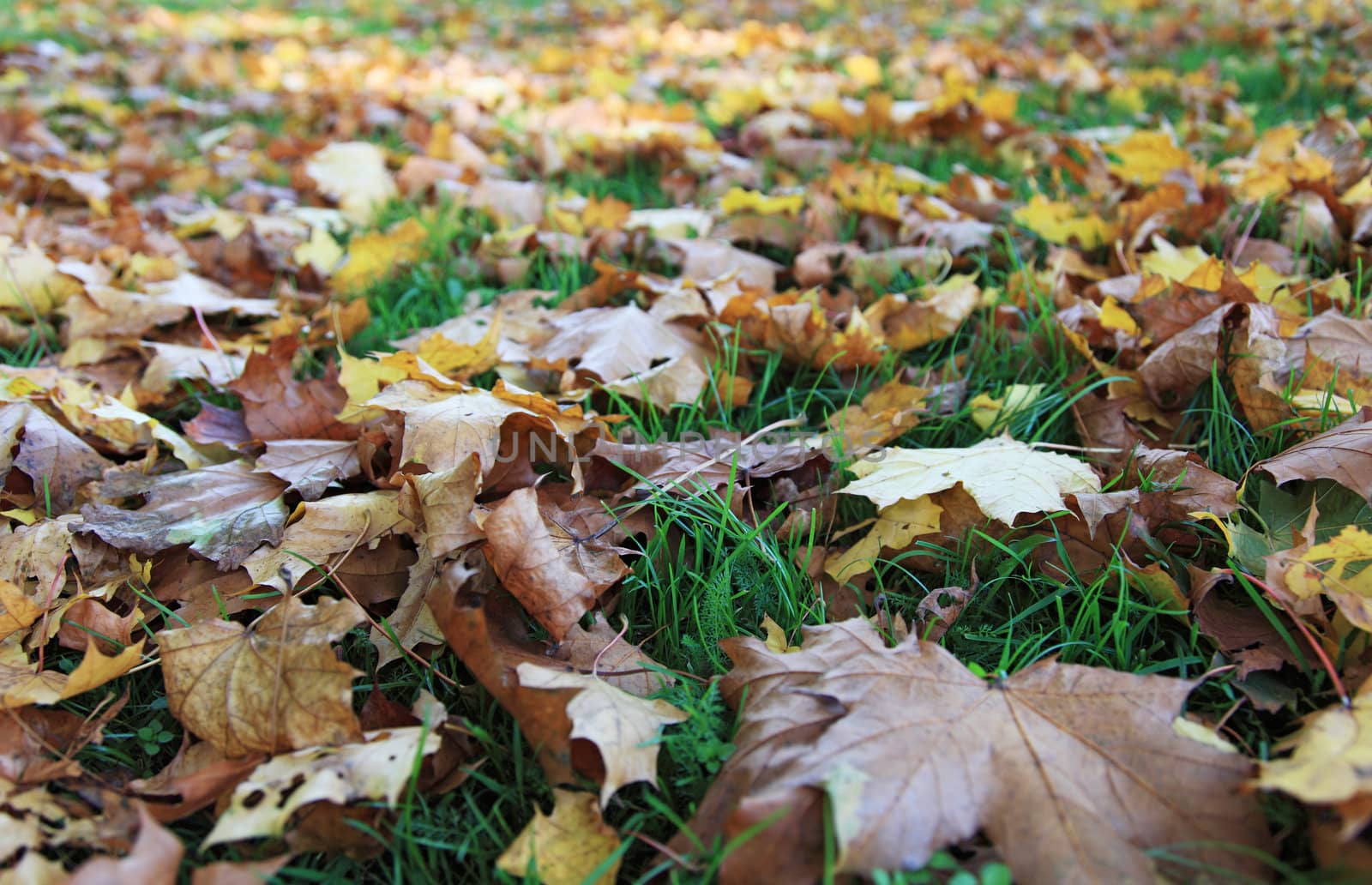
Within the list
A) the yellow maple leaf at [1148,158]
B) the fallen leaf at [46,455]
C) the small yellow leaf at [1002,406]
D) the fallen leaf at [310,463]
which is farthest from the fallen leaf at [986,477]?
the yellow maple leaf at [1148,158]

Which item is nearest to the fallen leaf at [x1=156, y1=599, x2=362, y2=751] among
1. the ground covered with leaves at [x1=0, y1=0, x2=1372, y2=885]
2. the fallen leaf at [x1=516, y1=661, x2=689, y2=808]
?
the ground covered with leaves at [x1=0, y1=0, x2=1372, y2=885]

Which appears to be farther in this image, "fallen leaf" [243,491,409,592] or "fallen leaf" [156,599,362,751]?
"fallen leaf" [243,491,409,592]

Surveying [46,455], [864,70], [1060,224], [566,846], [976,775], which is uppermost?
[864,70]

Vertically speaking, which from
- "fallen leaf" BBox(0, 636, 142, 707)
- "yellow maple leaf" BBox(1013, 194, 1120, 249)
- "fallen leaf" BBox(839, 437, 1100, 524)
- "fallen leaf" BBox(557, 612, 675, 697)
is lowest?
"fallen leaf" BBox(557, 612, 675, 697)

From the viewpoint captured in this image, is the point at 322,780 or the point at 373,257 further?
the point at 373,257

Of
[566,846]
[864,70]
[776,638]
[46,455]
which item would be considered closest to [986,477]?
[776,638]

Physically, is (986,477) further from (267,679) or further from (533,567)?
(267,679)

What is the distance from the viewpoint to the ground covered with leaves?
102 centimetres

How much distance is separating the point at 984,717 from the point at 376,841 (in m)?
0.74

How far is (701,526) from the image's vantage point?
4.81ft

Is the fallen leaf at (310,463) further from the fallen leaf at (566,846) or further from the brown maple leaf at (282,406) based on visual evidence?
the fallen leaf at (566,846)

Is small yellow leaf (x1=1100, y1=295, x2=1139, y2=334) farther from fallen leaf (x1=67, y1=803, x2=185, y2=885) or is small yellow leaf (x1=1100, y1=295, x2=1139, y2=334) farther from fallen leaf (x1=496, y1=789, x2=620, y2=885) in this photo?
fallen leaf (x1=67, y1=803, x2=185, y2=885)

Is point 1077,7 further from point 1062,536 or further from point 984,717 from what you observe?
point 984,717

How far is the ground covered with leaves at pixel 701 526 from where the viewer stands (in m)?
1.02
